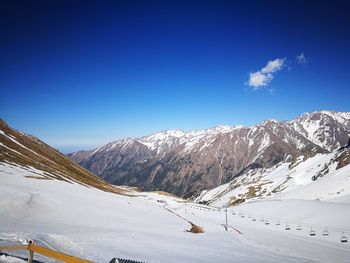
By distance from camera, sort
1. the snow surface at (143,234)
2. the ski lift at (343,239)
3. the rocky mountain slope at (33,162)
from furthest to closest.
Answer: the rocky mountain slope at (33,162) < the ski lift at (343,239) < the snow surface at (143,234)

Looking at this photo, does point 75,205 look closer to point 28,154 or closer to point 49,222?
point 49,222

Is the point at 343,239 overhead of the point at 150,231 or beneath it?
beneath

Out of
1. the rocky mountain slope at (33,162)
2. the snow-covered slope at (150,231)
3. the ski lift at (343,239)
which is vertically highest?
the rocky mountain slope at (33,162)

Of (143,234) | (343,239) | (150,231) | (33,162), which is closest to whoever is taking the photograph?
(143,234)

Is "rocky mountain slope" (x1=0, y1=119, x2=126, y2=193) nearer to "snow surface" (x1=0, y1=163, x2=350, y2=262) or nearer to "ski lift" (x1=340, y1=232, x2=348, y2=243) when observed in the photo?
"snow surface" (x1=0, y1=163, x2=350, y2=262)

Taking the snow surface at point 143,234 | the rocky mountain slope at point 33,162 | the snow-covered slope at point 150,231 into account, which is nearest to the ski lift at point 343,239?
the snow surface at point 143,234

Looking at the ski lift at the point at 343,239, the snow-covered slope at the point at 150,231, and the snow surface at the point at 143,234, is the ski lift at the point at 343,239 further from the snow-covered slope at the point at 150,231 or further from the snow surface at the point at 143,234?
the snow-covered slope at the point at 150,231

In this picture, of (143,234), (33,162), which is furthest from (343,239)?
(33,162)

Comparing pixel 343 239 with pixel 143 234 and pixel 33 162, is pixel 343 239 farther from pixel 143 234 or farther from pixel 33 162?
pixel 33 162

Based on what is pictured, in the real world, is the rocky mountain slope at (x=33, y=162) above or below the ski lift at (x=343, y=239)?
above

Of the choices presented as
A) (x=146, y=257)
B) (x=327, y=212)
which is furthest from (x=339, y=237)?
(x=146, y=257)

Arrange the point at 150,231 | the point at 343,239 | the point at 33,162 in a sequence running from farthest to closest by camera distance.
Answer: the point at 33,162 → the point at 343,239 → the point at 150,231

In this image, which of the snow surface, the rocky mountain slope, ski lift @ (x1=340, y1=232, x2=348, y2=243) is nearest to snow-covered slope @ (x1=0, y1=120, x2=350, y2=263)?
the snow surface

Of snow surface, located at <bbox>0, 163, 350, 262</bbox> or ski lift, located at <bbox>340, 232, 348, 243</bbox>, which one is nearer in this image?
snow surface, located at <bbox>0, 163, 350, 262</bbox>
